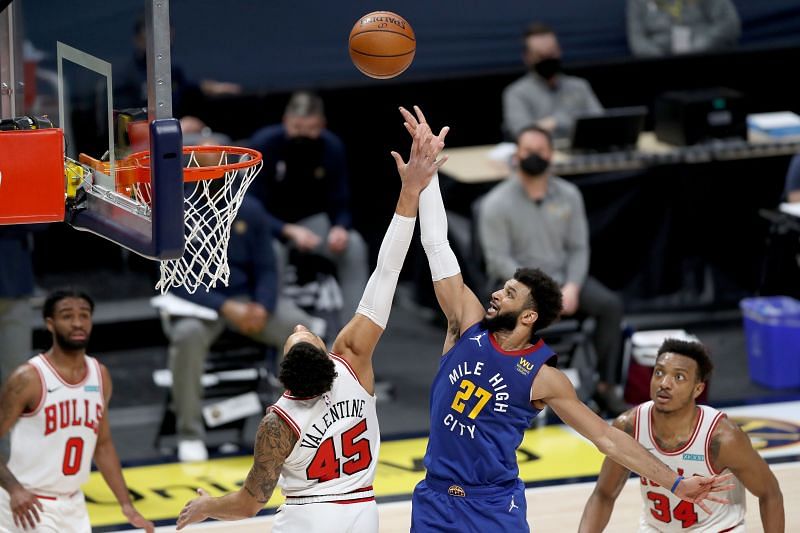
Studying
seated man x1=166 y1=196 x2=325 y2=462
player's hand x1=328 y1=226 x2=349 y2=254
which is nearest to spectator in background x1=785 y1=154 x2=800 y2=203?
player's hand x1=328 y1=226 x2=349 y2=254

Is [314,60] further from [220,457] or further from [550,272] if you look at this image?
[220,457]

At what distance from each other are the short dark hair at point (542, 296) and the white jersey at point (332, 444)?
2.48 feet

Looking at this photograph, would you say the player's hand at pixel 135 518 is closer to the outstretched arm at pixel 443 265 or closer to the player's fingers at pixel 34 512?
the player's fingers at pixel 34 512

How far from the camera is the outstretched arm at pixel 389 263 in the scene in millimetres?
6055

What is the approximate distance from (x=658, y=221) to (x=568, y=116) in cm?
99

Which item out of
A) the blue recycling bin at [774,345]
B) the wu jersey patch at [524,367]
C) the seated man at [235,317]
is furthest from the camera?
the blue recycling bin at [774,345]

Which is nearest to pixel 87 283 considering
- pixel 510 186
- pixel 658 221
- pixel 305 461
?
pixel 510 186

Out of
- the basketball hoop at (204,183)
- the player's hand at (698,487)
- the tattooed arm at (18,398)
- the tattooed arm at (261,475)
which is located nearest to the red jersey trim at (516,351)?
the player's hand at (698,487)

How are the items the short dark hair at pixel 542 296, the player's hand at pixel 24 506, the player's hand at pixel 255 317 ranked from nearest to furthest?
the short dark hair at pixel 542 296
the player's hand at pixel 24 506
the player's hand at pixel 255 317

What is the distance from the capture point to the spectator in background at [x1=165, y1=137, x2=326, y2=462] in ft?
29.0

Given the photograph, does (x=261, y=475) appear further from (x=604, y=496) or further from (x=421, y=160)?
(x=604, y=496)

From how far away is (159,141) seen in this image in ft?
16.6

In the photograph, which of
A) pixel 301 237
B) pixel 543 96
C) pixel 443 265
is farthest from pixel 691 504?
pixel 543 96

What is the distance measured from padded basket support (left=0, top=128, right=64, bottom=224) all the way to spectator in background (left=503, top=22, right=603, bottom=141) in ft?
19.1
